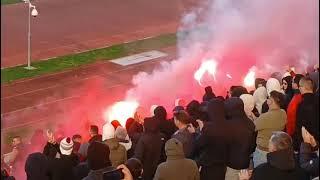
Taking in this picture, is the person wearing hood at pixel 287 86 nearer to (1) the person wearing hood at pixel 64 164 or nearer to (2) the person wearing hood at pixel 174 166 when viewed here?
(2) the person wearing hood at pixel 174 166

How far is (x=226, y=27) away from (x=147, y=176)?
34.4ft

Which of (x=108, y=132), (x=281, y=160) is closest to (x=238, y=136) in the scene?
(x=281, y=160)

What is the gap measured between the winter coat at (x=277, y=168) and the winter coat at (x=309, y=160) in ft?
1.24

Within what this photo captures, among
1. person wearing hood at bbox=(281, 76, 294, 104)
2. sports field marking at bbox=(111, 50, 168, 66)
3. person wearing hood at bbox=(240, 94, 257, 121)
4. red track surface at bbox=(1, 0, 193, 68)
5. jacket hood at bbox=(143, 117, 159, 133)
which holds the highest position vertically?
red track surface at bbox=(1, 0, 193, 68)

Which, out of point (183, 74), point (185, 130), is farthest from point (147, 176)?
point (183, 74)

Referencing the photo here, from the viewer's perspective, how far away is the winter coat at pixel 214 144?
25.0ft

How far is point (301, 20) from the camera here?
17.2m

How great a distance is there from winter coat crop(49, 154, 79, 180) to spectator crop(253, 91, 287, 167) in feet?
7.71

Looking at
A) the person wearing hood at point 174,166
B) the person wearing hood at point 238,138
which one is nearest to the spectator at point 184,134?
the person wearing hood at point 238,138

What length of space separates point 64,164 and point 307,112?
292 cm

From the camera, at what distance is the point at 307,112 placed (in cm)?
782

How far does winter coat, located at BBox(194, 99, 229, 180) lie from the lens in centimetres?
762

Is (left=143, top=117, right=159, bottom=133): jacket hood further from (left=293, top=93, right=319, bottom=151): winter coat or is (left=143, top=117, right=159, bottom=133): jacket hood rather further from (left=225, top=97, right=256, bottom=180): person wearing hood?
(left=293, top=93, right=319, bottom=151): winter coat

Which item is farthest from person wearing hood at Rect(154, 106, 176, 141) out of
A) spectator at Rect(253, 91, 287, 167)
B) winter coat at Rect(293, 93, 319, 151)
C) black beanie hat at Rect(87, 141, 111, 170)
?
black beanie hat at Rect(87, 141, 111, 170)
